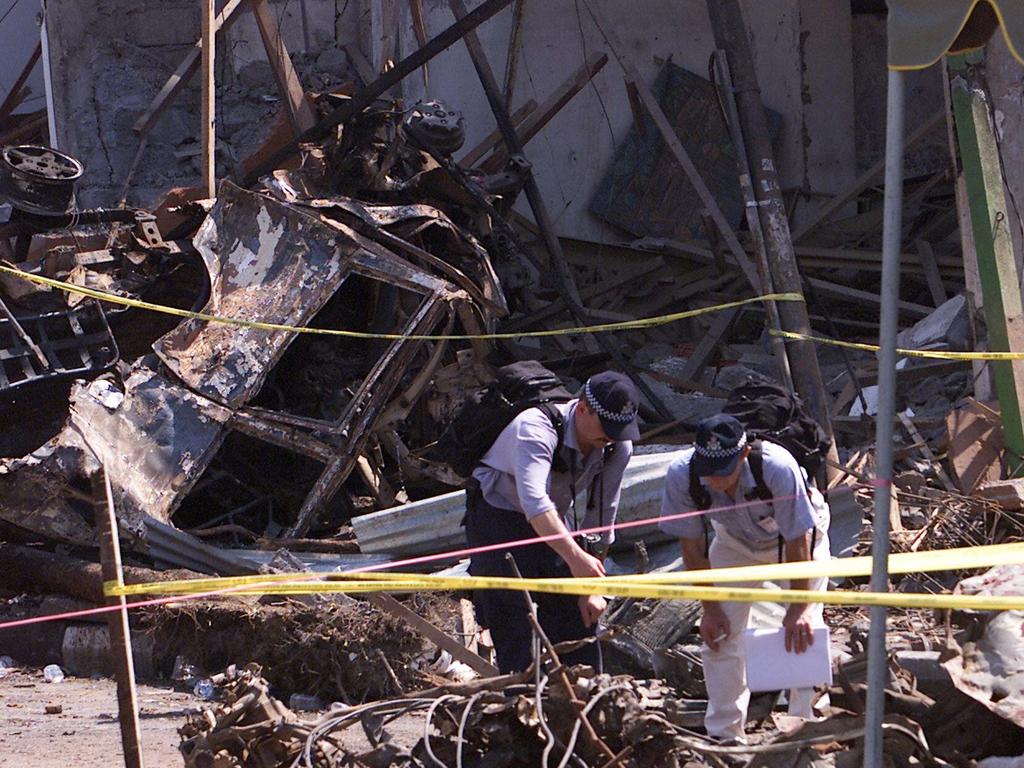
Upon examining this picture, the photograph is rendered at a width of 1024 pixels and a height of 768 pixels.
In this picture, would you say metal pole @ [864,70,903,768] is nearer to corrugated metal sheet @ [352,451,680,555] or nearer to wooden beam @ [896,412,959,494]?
corrugated metal sheet @ [352,451,680,555]

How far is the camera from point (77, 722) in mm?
6125

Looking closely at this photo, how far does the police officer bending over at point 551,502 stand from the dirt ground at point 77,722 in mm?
1351

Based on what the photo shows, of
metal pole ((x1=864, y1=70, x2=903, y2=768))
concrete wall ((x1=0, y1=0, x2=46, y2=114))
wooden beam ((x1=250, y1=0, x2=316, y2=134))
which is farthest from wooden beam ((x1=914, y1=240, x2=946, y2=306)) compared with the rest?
concrete wall ((x1=0, y1=0, x2=46, y2=114))

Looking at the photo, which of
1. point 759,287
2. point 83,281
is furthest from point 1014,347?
point 83,281

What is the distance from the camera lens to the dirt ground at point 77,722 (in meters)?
5.44

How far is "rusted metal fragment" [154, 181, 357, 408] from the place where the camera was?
8.00 meters

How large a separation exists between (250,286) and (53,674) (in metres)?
2.46

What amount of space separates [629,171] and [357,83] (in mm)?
3046

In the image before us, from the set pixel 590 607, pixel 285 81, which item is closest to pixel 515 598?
pixel 590 607

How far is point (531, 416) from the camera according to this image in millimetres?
4848

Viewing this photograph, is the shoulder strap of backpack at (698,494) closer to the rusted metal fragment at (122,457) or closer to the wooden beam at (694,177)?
the rusted metal fragment at (122,457)

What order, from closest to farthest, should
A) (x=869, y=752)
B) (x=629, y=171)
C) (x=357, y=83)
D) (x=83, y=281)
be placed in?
(x=869, y=752) → (x=83, y=281) → (x=357, y=83) → (x=629, y=171)

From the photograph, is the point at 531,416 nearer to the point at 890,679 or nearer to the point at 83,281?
the point at 890,679

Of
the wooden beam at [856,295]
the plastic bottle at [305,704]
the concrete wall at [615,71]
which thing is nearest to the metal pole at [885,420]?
the plastic bottle at [305,704]
